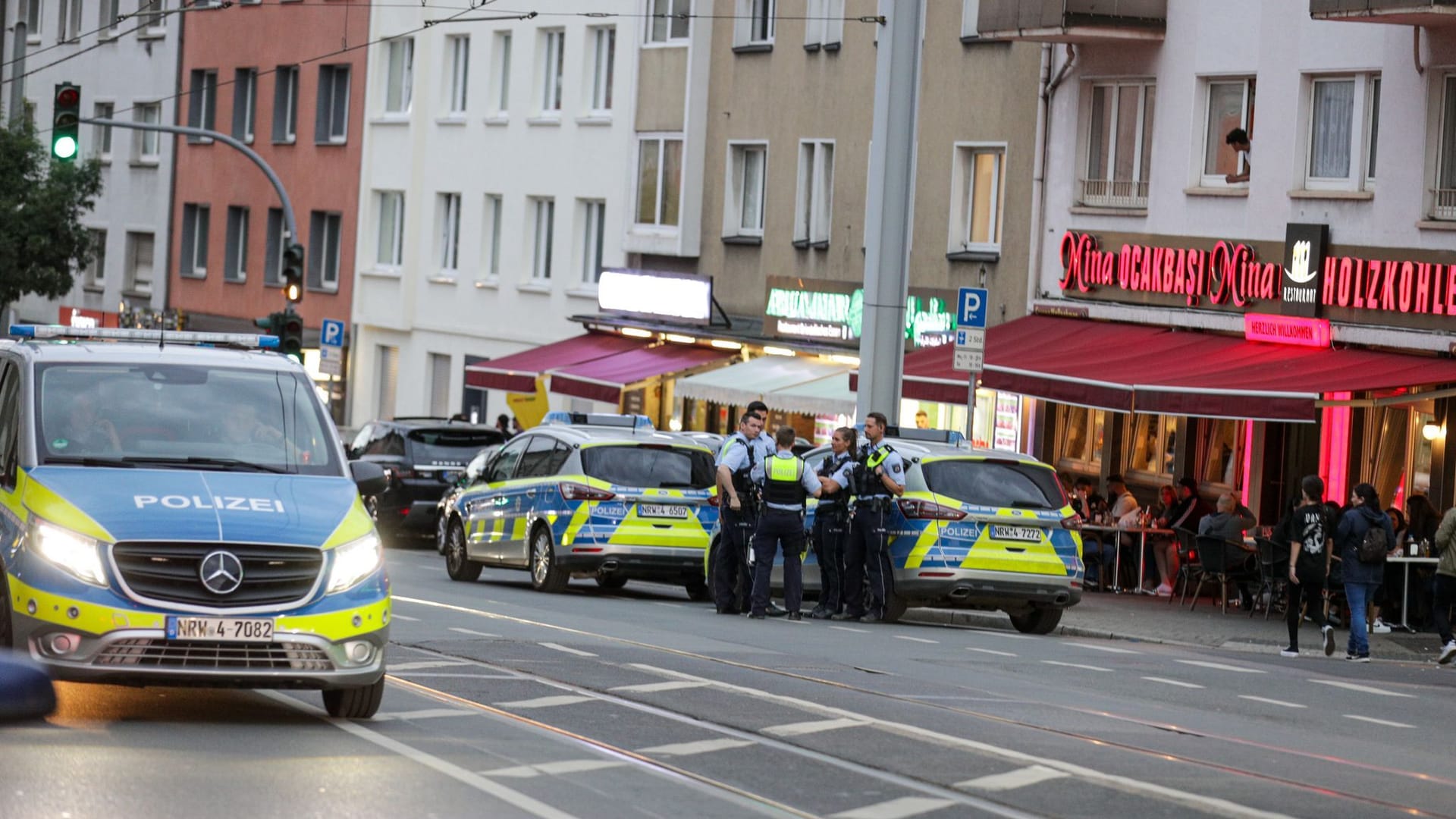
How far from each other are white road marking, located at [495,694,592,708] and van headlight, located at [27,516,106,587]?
2.78 metres

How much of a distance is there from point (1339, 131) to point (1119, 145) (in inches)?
164

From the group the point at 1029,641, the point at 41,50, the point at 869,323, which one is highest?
the point at 41,50

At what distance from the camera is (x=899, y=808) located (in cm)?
1024

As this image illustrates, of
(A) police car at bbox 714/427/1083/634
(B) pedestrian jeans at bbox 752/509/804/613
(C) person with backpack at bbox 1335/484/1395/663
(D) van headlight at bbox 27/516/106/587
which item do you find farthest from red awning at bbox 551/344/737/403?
(D) van headlight at bbox 27/516/106/587

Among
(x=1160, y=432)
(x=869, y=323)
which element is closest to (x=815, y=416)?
(x=1160, y=432)

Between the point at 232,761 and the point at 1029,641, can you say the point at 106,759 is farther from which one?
the point at 1029,641

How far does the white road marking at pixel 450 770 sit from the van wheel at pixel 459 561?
1361cm

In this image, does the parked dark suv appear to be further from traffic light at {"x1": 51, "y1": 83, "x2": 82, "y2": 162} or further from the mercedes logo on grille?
the mercedes logo on grille

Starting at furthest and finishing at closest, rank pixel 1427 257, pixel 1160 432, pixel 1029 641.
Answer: pixel 1160 432 → pixel 1427 257 → pixel 1029 641

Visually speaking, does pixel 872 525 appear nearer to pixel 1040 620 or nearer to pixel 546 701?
pixel 1040 620

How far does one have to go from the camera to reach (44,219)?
2315 inches

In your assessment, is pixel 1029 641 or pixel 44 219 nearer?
pixel 1029 641

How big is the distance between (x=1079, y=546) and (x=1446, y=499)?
242 inches

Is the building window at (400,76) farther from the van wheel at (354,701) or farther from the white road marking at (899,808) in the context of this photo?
the white road marking at (899,808)
